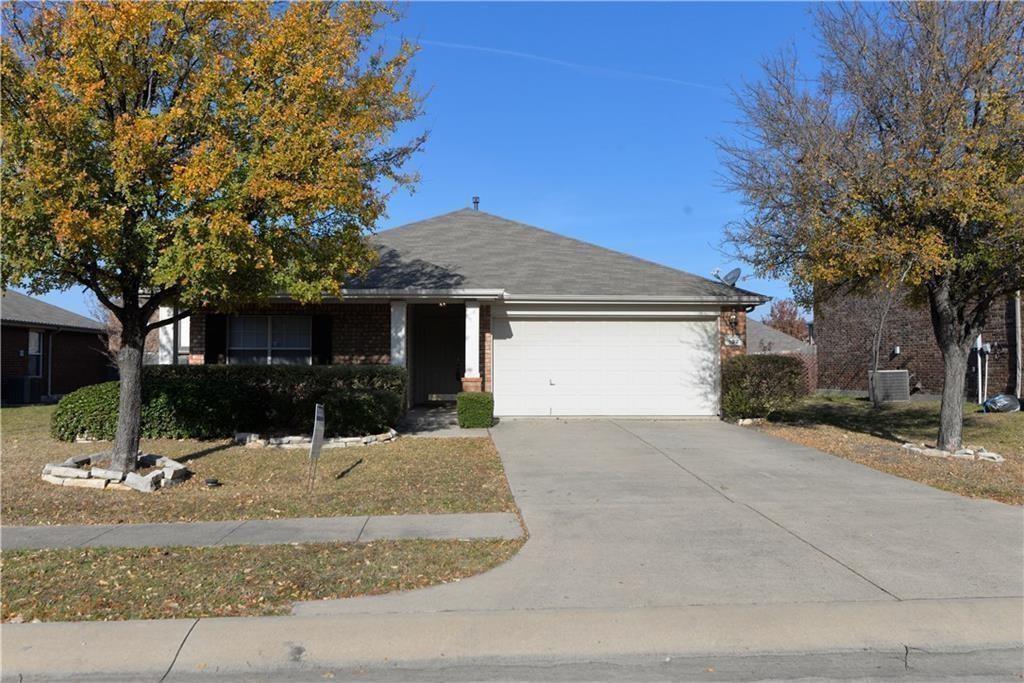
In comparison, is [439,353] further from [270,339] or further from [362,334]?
[270,339]

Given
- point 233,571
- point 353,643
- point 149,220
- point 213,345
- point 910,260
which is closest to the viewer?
point 353,643

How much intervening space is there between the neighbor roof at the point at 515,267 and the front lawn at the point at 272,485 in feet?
14.0

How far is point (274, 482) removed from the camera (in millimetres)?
9414

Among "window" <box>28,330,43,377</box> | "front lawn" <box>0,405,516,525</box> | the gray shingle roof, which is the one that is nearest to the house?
"front lawn" <box>0,405,516,525</box>

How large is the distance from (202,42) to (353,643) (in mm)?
7712

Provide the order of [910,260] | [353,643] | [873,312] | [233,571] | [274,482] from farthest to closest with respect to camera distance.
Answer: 1. [873,312]
2. [910,260]
3. [274,482]
4. [233,571]
5. [353,643]

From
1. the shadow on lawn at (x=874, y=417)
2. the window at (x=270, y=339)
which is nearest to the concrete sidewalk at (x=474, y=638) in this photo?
the shadow on lawn at (x=874, y=417)

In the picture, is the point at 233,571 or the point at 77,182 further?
the point at 77,182

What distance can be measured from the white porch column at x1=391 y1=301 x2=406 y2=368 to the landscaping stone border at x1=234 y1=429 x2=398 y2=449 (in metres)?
2.33

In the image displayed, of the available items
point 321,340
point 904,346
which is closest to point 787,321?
point 904,346

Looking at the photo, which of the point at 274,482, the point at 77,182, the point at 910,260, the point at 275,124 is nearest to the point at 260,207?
the point at 275,124

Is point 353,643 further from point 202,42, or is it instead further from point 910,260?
point 910,260

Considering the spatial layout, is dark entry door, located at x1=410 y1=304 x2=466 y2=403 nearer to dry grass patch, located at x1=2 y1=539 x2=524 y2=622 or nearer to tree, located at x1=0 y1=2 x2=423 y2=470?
tree, located at x1=0 y1=2 x2=423 y2=470

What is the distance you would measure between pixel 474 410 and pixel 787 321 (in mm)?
40846
